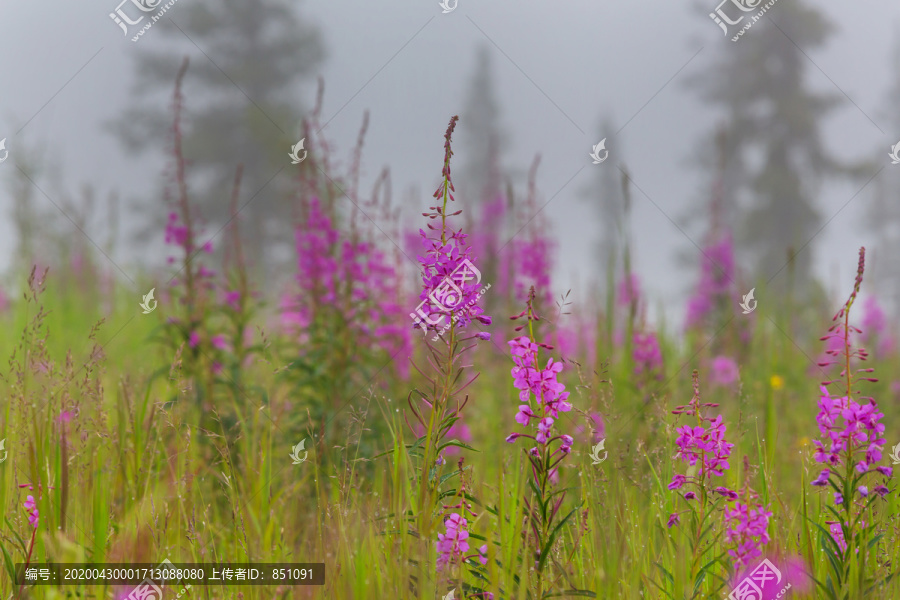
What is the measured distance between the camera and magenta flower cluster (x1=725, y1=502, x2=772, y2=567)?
2.02 meters

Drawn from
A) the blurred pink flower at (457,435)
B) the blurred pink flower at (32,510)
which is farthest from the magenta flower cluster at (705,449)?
the blurred pink flower at (457,435)

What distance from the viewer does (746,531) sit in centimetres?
201

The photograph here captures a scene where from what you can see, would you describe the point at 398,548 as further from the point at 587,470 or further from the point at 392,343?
the point at 392,343

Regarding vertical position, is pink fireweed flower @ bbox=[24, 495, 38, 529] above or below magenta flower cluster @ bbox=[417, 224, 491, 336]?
below

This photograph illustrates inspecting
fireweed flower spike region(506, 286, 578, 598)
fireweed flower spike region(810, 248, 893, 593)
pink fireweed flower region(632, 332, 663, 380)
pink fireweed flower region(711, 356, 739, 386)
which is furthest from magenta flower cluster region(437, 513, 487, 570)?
pink fireweed flower region(711, 356, 739, 386)

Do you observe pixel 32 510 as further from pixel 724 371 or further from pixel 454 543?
pixel 724 371

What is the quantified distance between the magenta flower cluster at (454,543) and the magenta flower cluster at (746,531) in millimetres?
775

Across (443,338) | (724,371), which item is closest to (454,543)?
(443,338)

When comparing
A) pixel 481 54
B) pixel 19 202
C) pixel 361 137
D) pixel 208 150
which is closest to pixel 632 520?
pixel 361 137

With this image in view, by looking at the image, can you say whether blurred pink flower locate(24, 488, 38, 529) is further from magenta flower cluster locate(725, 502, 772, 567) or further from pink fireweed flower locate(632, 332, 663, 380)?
pink fireweed flower locate(632, 332, 663, 380)

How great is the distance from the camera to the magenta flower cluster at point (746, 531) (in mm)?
2016

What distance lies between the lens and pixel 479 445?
5.46 meters

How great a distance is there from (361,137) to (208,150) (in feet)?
52.2

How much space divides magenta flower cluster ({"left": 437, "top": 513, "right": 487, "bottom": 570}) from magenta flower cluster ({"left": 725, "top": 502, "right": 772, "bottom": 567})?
0.78 meters
